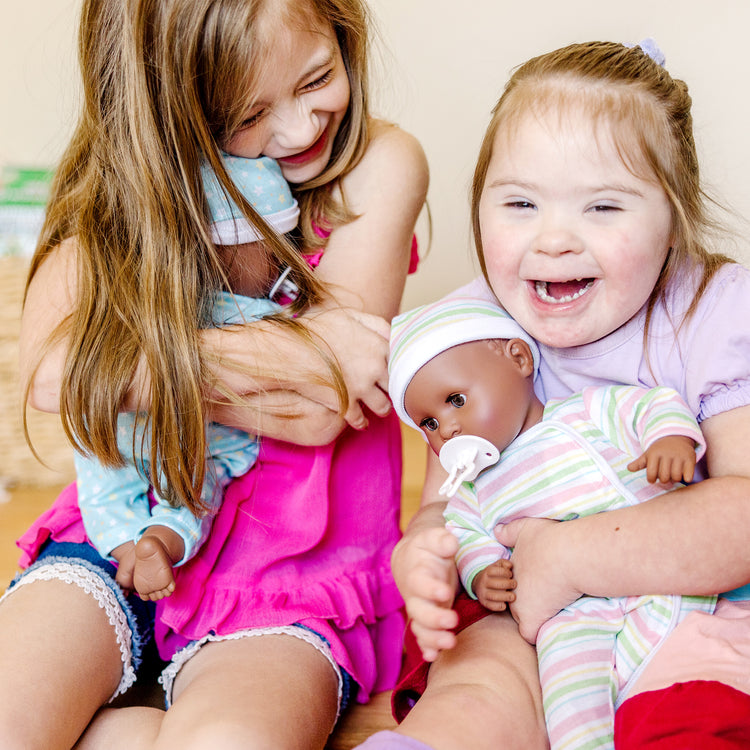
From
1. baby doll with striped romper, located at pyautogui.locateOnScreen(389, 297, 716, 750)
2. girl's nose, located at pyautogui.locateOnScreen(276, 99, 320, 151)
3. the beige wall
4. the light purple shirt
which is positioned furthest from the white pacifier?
the beige wall

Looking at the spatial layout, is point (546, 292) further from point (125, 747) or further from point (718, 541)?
point (125, 747)

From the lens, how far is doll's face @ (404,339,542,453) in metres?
0.96

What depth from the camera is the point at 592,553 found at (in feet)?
2.86

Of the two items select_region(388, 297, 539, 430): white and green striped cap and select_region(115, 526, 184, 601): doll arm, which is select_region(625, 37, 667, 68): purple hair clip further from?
select_region(115, 526, 184, 601): doll arm

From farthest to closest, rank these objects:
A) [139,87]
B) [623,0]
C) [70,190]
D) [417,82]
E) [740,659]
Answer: [417,82] → [623,0] → [70,190] → [139,87] → [740,659]

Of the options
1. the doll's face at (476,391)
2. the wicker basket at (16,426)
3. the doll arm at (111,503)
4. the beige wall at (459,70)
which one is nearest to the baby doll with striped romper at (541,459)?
the doll's face at (476,391)

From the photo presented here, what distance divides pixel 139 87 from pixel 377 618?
748 millimetres

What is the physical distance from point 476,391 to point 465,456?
7cm

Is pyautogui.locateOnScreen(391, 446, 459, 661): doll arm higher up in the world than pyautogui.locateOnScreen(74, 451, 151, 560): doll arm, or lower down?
higher up

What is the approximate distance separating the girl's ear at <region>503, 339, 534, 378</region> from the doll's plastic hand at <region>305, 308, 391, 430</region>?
0.17 m

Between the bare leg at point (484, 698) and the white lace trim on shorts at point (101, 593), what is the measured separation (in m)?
0.42

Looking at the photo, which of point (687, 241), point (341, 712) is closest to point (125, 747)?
point (341, 712)

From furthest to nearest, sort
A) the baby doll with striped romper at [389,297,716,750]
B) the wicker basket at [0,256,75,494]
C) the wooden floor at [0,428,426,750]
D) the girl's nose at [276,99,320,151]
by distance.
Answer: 1. the wicker basket at [0,256,75,494]
2. the wooden floor at [0,428,426,750]
3. the girl's nose at [276,99,320,151]
4. the baby doll with striped romper at [389,297,716,750]

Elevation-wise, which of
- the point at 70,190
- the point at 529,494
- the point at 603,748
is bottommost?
the point at 603,748
